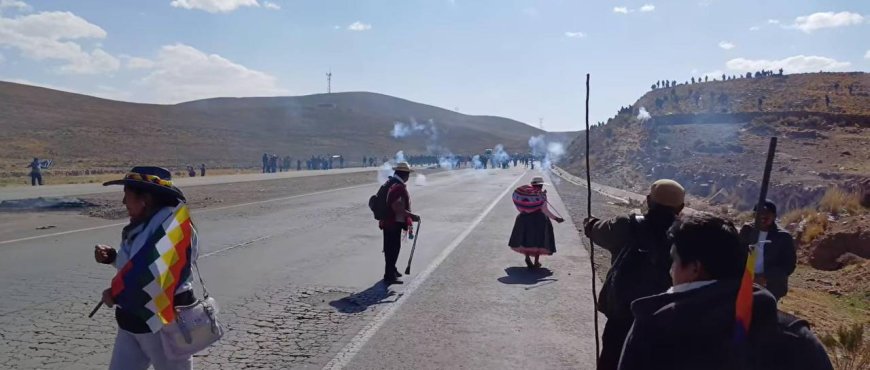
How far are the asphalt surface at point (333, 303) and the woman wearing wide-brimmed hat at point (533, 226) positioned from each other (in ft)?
1.28

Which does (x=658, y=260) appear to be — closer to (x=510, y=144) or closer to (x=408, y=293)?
(x=408, y=293)

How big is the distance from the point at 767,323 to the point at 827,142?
4262cm

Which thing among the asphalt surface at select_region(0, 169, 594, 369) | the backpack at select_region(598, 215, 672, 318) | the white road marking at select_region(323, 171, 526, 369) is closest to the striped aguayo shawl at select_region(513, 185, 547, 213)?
the asphalt surface at select_region(0, 169, 594, 369)

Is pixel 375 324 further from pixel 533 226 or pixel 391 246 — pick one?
pixel 533 226

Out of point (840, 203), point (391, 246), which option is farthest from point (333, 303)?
point (840, 203)

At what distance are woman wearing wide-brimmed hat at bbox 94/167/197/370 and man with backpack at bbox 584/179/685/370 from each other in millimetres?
2310

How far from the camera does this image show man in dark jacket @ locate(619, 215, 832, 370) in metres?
2.29

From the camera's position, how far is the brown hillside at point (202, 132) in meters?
80.4

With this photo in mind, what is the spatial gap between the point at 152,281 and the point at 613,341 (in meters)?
2.49

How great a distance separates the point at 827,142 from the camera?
129ft

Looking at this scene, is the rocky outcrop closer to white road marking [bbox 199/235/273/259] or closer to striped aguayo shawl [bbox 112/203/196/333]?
white road marking [bbox 199/235/273/259]

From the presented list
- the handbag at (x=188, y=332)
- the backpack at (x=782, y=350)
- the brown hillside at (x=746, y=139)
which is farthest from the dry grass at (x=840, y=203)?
the handbag at (x=188, y=332)

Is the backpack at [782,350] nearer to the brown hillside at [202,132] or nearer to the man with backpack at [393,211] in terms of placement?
the man with backpack at [393,211]

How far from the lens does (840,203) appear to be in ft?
59.8
